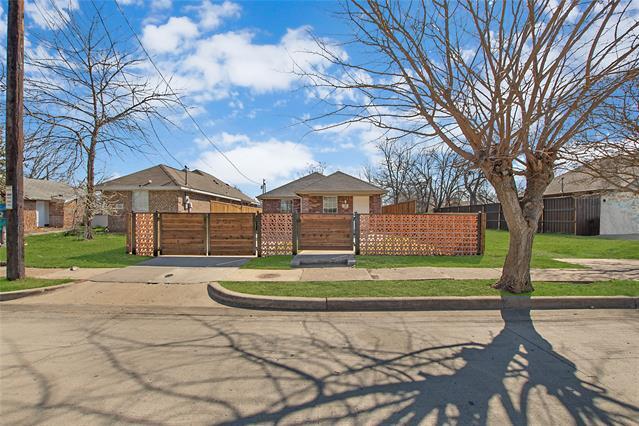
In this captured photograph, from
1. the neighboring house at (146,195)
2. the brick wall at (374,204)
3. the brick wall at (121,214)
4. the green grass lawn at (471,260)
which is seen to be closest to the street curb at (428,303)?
the green grass lawn at (471,260)

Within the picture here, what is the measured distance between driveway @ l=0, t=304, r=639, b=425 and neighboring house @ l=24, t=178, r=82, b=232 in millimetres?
27440

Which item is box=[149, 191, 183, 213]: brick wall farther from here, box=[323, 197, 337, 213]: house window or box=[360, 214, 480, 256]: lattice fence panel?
box=[360, 214, 480, 256]: lattice fence panel

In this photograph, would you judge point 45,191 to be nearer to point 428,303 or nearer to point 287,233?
point 287,233

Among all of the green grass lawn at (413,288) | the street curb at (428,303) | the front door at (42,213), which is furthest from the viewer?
the front door at (42,213)

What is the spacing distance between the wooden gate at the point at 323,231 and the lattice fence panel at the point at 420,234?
2.16 feet

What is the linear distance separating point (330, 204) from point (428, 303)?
1578 cm

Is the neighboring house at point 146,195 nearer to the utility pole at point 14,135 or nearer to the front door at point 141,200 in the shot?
the front door at point 141,200

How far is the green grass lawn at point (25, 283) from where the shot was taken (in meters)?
6.78

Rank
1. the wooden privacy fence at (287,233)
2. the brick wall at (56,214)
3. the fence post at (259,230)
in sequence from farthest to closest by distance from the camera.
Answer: the brick wall at (56,214) < the wooden privacy fence at (287,233) < the fence post at (259,230)

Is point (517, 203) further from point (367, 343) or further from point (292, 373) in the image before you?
point (292, 373)

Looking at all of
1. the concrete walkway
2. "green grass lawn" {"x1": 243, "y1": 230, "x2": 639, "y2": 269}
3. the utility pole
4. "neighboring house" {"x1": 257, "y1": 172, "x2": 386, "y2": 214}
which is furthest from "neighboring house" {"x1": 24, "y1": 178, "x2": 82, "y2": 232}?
"green grass lawn" {"x1": 243, "y1": 230, "x2": 639, "y2": 269}

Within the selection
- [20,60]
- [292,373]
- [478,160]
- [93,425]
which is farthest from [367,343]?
[20,60]

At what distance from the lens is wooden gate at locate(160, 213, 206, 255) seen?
11656mm

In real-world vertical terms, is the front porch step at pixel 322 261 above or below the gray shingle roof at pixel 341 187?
below
